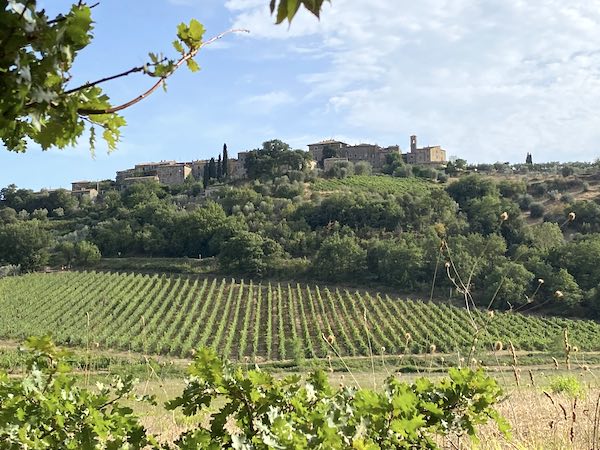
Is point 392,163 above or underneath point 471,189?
above

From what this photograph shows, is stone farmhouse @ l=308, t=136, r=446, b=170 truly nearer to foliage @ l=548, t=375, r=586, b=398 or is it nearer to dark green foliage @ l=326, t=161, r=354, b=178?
dark green foliage @ l=326, t=161, r=354, b=178

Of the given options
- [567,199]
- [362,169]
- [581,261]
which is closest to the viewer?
[581,261]

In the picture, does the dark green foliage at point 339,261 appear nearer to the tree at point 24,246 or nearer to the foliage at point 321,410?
the tree at point 24,246

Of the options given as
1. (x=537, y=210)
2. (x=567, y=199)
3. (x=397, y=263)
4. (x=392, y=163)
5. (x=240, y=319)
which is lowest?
(x=240, y=319)

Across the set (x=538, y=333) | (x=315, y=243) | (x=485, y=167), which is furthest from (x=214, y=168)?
(x=538, y=333)

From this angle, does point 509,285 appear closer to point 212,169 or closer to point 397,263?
point 397,263

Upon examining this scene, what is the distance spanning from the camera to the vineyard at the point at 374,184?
222 ft

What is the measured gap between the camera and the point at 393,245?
150 feet

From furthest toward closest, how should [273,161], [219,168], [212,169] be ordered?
[219,168] → [212,169] → [273,161]

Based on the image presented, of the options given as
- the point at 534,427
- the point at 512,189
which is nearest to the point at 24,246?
the point at 512,189

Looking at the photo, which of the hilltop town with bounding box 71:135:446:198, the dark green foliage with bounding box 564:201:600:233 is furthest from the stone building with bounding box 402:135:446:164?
the dark green foliage with bounding box 564:201:600:233

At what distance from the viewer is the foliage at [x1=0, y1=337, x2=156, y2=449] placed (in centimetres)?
206

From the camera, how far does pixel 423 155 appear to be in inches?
3585

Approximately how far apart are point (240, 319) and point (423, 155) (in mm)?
64716
